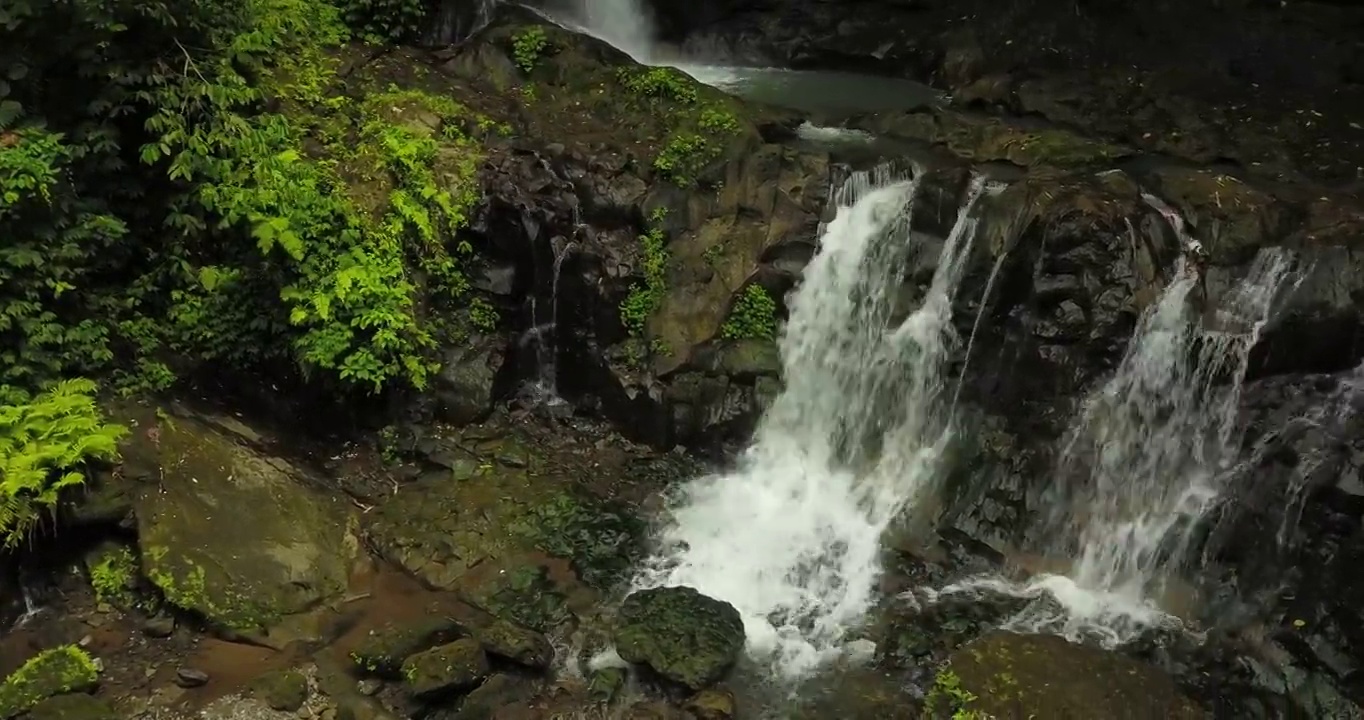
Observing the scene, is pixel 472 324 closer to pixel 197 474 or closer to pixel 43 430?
pixel 197 474

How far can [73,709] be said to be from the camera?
6.71 meters

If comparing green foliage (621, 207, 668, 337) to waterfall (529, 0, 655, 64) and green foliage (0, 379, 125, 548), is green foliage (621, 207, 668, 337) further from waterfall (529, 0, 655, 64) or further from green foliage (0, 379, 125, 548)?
waterfall (529, 0, 655, 64)

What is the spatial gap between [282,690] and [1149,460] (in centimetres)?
824

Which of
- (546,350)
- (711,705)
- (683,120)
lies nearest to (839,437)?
(546,350)

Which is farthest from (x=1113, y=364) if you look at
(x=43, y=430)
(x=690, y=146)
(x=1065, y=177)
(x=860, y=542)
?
(x=43, y=430)

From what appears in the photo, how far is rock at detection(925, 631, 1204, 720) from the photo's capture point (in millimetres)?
7344

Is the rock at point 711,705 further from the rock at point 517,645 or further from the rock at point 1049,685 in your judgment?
the rock at point 1049,685

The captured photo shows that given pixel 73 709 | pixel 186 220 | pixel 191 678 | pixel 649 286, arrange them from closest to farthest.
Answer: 1. pixel 73 709
2. pixel 191 678
3. pixel 186 220
4. pixel 649 286

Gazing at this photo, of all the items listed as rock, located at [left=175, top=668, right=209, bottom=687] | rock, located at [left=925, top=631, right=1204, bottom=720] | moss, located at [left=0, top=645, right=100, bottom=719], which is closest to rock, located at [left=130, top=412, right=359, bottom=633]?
rock, located at [left=175, top=668, right=209, bottom=687]

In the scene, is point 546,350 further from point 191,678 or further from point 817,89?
point 817,89

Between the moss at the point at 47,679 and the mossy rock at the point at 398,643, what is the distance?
1.97m

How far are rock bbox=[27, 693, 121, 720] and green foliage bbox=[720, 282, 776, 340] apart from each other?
270 inches

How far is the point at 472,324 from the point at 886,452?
16.6ft

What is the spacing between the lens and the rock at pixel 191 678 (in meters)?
7.26
